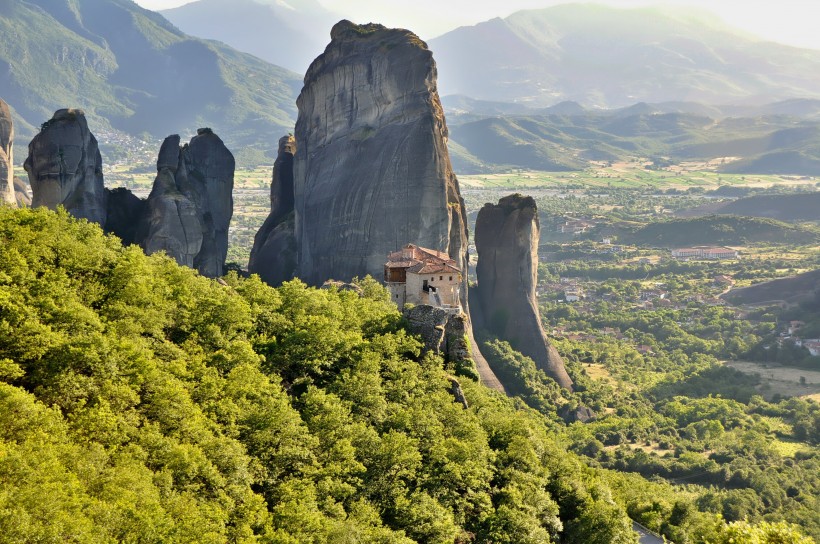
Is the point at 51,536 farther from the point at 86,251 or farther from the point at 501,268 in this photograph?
the point at 501,268

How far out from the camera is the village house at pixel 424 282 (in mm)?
62000

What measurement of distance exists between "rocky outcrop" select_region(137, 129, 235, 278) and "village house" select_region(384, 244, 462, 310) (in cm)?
2683

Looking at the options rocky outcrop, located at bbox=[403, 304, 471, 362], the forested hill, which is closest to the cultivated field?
the forested hill

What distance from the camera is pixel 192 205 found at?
85.8 metres

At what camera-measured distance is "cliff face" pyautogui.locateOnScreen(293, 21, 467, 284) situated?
8681cm

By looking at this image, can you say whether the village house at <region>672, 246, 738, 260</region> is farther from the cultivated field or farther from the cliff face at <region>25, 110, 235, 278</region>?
the cliff face at <region>25, 110, 235, 278</region>

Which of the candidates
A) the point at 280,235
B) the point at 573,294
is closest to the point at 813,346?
the point at 573,294

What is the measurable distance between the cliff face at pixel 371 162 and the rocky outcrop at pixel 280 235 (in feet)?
6.16

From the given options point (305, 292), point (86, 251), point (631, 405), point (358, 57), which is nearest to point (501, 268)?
point (631, 405)

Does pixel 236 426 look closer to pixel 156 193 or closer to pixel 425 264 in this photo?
pixel 425 264

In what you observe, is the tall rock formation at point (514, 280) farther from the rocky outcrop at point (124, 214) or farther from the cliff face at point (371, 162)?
the rocky outcrop at point (124, 214)

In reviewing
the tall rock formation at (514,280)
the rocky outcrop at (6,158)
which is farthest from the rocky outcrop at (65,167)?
the tall rock formation at (514,280)

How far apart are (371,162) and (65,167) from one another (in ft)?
96.7

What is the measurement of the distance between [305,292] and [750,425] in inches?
2236
